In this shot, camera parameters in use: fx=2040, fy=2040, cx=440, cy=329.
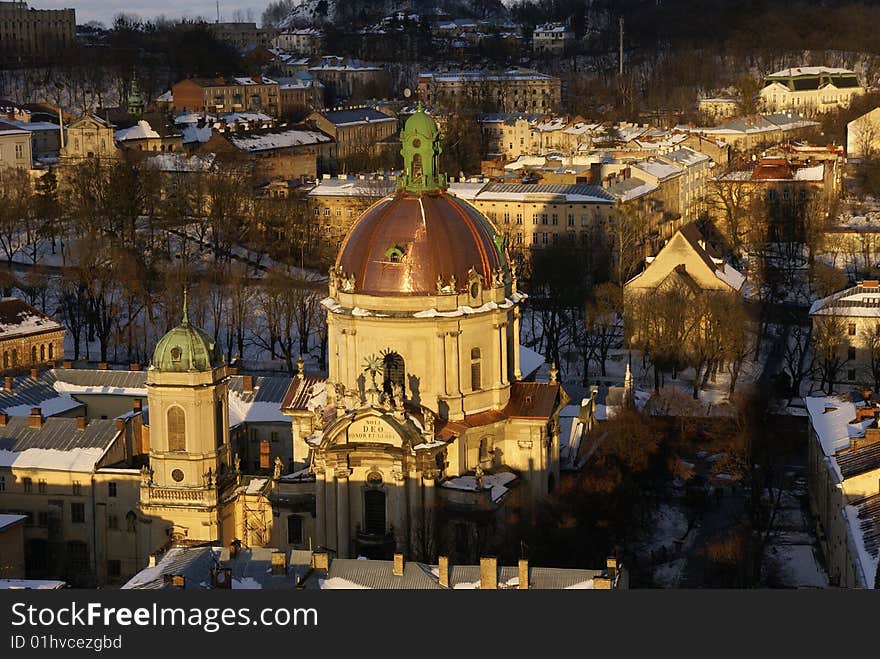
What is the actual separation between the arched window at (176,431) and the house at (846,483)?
2095 cm

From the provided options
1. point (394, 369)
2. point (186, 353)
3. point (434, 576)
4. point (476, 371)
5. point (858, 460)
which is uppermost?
point (186, 353)

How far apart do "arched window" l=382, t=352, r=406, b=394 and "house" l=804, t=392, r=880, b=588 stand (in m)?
14.2

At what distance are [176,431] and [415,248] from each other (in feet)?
32.1

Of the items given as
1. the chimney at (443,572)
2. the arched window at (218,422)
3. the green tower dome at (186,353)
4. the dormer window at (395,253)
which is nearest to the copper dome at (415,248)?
the dormer window at (395,253)

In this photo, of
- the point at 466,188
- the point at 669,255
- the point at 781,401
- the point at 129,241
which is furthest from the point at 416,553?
the point at 466,188

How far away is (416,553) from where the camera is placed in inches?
2512

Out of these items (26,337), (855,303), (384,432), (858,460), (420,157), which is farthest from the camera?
(855,303)

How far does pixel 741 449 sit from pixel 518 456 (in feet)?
39.6

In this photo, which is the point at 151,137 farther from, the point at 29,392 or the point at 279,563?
the point at 279,563

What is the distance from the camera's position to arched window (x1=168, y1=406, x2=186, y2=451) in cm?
6619

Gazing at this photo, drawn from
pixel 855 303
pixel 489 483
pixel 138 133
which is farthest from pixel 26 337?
pixel 138 133

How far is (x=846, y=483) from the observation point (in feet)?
204

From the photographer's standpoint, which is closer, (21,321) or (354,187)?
(21,321)

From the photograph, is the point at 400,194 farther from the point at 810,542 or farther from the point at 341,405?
the point at 810,542
